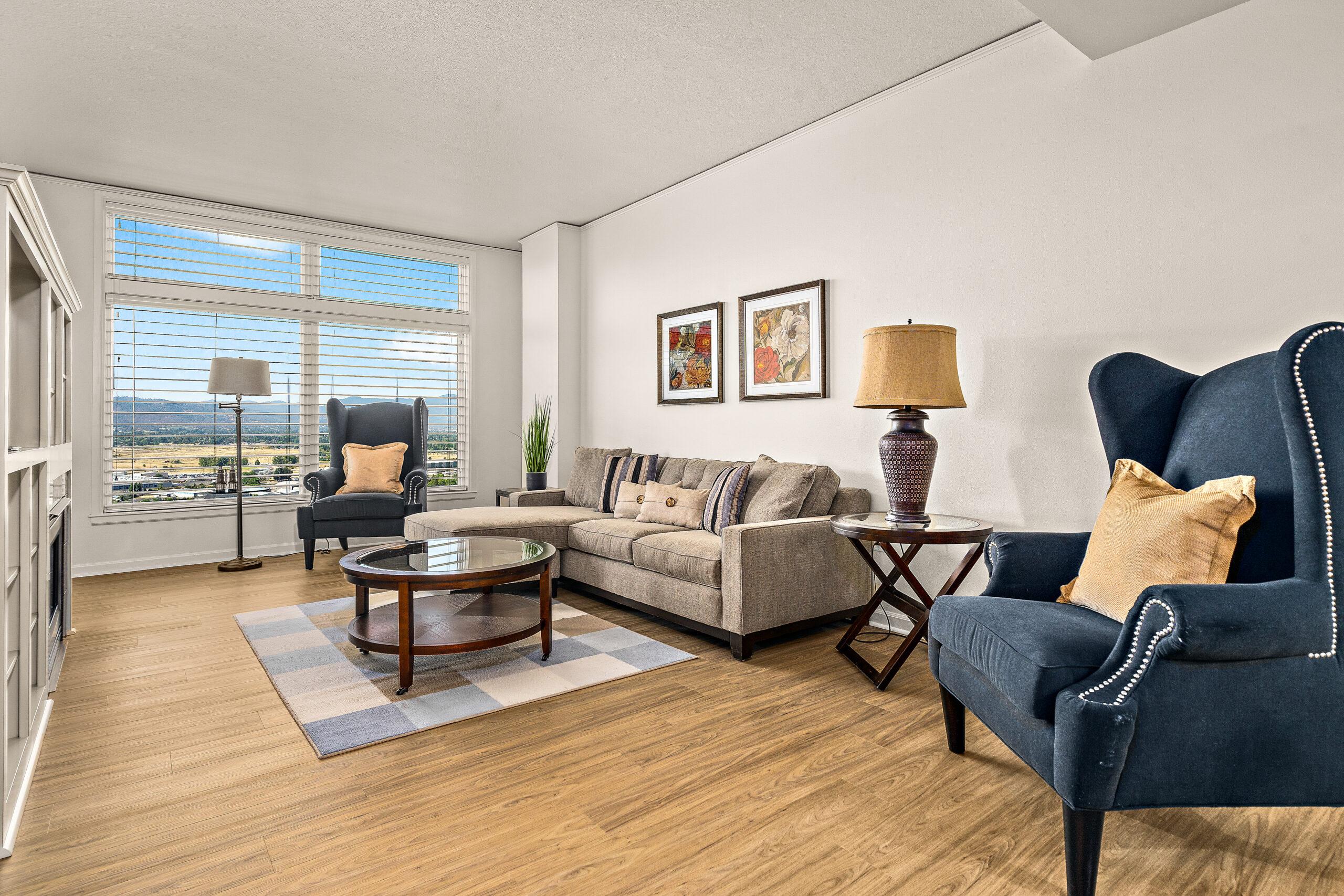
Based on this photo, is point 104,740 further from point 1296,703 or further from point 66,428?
point 1296,703

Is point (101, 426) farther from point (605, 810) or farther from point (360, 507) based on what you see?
point (605, 810)

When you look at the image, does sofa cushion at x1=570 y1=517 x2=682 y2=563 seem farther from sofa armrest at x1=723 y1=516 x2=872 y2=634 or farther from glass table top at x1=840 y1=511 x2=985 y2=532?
glass table top at x1=840 y1=511 x2=985 y2=532

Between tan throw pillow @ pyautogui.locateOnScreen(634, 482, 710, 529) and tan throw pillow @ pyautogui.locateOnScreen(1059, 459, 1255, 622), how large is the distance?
2.16 metres

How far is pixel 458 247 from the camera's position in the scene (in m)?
6.42

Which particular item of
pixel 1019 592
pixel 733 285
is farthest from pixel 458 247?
pixel 1019 592

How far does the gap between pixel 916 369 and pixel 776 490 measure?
40.9 inches

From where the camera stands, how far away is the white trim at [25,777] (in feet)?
5.62

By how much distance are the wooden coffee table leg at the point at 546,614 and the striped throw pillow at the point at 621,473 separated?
1627 mm

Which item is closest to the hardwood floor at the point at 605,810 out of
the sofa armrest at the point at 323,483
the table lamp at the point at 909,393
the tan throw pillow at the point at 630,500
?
the table lamp at the point at 909,393

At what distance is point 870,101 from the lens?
376 centimetres

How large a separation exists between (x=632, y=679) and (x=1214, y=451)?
2.07 m

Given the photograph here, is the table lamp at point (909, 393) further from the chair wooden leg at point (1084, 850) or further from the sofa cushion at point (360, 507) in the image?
the sofa cushion at point (360, 507)

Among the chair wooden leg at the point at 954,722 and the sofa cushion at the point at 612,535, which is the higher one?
the sofa cushion at the point at 612,535

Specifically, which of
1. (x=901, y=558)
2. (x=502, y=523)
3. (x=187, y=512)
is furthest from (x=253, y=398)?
(x=901, y=558)
